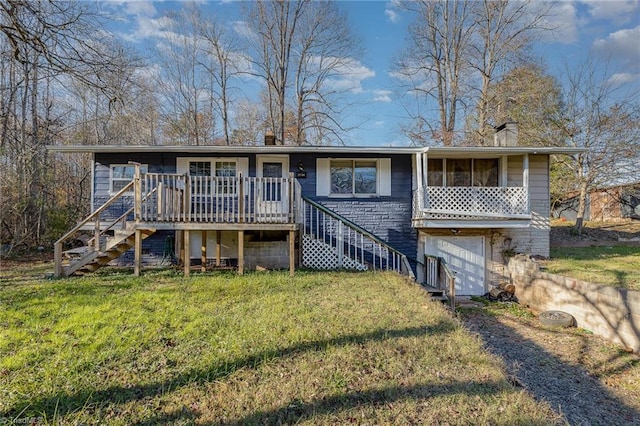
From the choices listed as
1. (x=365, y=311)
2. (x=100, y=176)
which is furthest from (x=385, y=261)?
(x=100, y=176)

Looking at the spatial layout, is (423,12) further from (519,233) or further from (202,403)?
(202,403)

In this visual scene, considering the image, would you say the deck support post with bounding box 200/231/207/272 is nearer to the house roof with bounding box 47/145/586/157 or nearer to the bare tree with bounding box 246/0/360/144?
the house roof with bounding box 47/145/586/157

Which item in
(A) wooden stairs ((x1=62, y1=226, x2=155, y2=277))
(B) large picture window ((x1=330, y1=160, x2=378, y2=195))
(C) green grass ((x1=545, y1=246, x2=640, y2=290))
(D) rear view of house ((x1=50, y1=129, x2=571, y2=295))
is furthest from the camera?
(B) large picture window ((x1=330, y1=160, x2=378, y2=195))

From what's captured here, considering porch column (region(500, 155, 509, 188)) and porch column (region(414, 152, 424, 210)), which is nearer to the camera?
porch column (region(414, 152, 424, 210))

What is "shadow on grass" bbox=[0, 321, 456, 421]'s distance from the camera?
2754 mm

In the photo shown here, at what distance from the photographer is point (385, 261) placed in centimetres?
990

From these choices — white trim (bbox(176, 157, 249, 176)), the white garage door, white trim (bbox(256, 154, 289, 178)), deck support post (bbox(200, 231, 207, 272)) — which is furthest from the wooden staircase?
the white garage door

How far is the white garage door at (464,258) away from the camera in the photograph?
32.4ft

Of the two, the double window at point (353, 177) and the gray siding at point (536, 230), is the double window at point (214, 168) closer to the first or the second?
the double window at point (353, 177)

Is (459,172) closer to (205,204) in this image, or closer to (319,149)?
(319,149)

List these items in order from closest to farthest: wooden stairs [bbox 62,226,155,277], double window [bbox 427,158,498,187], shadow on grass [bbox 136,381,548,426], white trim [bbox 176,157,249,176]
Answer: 1. shadow on grass [bbox 136,381,548,426]
2. wooden stairs [bbox 62,226,155,277]
3. white trim [bbox 176,157,249,176]
4. double window [bbox 427,158,498,187]

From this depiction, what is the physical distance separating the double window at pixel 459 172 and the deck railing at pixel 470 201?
3.83ft

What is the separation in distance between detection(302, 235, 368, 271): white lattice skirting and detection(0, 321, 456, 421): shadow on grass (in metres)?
5.28

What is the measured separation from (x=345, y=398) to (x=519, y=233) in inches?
362
